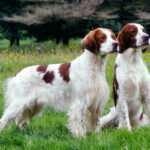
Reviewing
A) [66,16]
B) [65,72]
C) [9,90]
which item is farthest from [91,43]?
[66,16]

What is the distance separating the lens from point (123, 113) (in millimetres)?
8484

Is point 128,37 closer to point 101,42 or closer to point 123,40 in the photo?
point 123,40

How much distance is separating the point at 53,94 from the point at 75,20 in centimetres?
2850

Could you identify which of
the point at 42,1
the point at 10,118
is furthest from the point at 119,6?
the point at 10,118

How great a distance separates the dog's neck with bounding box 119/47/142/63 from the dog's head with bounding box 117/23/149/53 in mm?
58

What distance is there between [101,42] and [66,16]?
29.3 m

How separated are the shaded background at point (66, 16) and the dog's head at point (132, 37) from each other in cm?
2800

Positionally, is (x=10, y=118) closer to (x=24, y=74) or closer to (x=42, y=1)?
(x=24, y=74)

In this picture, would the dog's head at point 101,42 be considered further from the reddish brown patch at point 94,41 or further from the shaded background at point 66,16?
the shaded background at point 66,16

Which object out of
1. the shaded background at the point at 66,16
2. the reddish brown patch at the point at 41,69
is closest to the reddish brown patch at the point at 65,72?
the reddish brown patch at the point at 41,69

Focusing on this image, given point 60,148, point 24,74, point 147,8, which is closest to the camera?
point 60,148

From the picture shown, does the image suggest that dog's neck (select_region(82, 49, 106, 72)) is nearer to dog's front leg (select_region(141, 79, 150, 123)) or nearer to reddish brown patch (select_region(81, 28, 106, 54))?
reddish brown patch (select_region(81, 28, 106, 54))

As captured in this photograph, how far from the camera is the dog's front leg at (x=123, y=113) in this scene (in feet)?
27.6

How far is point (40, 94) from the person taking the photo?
8625mm
